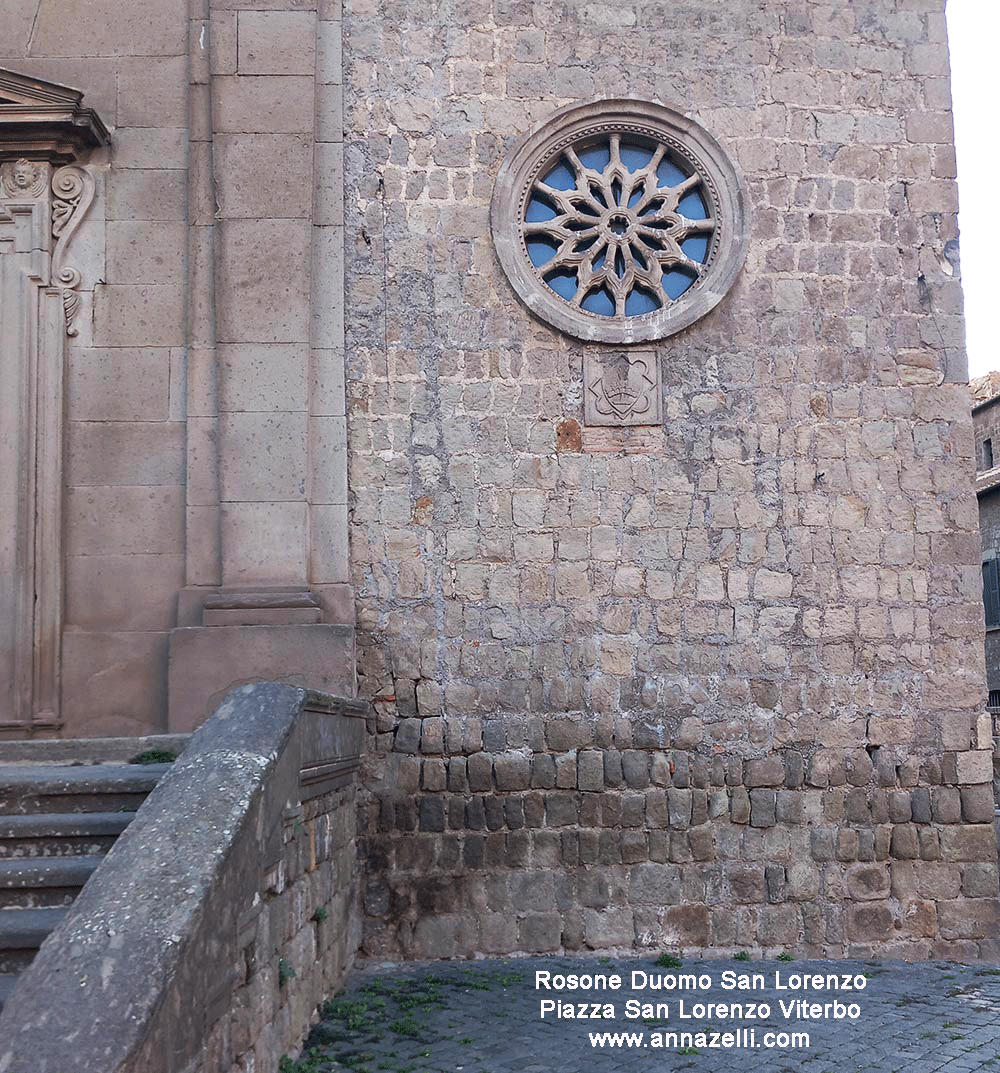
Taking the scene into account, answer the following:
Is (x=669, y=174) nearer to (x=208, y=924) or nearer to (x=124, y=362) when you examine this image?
(x=124, y=362)

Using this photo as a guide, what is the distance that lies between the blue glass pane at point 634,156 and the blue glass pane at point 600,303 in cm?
86

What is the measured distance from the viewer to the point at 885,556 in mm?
7320

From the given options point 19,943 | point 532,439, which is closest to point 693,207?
point 532,439

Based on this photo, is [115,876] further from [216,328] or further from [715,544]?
[715,544]

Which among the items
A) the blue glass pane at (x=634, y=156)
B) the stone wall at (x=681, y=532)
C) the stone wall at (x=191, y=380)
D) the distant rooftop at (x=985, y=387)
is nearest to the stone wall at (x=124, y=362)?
the stone wall at (x=191, y=380)

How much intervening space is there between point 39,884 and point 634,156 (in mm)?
5761

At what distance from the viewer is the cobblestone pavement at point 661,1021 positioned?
4.82 m

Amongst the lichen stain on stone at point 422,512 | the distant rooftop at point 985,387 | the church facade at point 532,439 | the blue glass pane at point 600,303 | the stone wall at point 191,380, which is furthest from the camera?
the distant rooftop at point 985,387

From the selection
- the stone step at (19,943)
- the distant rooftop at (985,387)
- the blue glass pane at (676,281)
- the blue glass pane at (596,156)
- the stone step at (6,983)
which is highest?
the distant rooftop at (985,387)

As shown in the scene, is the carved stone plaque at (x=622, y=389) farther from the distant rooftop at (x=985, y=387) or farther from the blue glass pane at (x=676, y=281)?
the distant rooftop at (x=985, y=387)

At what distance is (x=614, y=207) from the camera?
7.53 meters

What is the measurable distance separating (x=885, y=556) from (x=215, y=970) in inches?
208

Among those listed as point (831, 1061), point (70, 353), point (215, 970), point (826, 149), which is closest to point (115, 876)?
point (215, 970)

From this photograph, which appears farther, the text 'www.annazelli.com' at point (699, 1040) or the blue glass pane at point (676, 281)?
the blue glass pane at point (676, 281)
